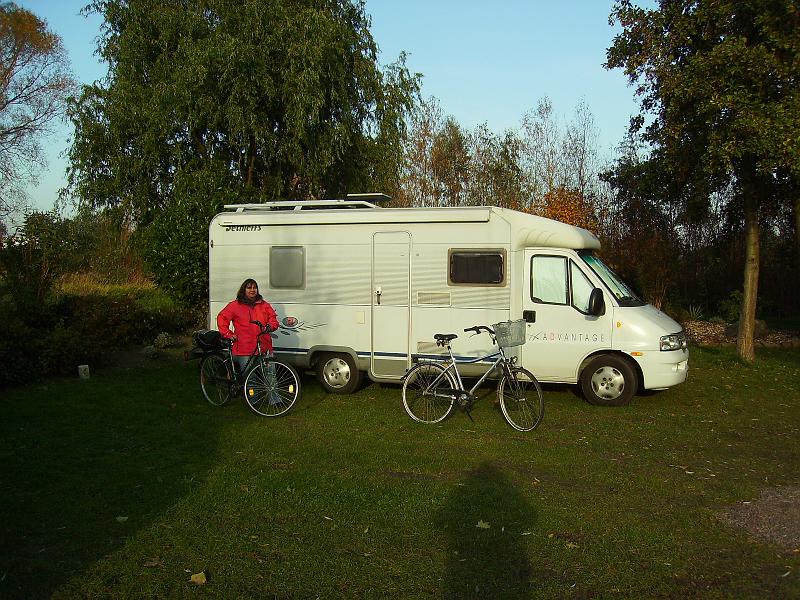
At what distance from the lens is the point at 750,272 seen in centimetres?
1298

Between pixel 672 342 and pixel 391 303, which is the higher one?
pixel 391 303

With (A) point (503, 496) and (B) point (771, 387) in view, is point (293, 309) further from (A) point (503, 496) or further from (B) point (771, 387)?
(B) point (771, 387)

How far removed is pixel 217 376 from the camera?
31.4 feet

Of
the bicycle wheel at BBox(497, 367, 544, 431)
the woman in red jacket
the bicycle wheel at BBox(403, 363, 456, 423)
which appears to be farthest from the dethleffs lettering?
the bicycle wheel at BBox(497, 367, 544, 431)

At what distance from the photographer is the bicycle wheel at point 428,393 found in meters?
8.54

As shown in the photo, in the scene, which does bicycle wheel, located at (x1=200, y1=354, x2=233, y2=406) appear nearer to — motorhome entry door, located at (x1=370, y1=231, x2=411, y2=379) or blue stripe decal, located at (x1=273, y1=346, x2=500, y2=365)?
blue stripe decal, located at (x1=273, y1=346, x2=500, y2=365)

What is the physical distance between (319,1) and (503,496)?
14813 millimetres

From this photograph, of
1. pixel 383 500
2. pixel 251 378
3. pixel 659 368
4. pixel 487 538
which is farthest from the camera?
pixel 659 368

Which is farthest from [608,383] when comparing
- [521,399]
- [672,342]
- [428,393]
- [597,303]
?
[428,393]

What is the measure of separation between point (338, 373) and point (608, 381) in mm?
3696

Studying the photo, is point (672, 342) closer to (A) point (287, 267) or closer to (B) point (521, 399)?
(B) point (521, 399)

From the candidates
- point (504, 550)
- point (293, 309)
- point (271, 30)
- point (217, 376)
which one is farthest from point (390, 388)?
point (271, 30)

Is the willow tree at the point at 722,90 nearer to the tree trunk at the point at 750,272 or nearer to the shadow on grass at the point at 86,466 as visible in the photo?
the tree trunk at the point at 750,272

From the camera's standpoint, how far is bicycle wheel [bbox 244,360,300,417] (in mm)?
8969
